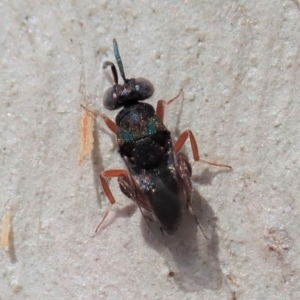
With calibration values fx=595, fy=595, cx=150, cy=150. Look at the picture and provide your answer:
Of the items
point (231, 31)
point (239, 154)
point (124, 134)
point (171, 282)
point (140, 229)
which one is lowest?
point (171, 282)

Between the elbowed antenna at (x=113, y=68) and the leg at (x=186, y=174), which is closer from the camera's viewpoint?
the leg at (x=186, y=174)

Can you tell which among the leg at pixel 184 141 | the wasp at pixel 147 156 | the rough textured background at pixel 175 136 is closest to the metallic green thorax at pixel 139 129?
the wasp at pixel 147 156

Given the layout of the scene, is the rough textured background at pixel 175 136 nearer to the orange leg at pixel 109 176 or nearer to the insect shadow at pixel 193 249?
the insect shadow at pixel 193 249

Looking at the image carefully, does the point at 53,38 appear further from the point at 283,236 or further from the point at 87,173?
the point at 283,236

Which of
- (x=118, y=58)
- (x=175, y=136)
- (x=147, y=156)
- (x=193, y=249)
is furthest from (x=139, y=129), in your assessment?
(x=193, y=249)

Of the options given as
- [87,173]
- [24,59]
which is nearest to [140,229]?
[87,173]

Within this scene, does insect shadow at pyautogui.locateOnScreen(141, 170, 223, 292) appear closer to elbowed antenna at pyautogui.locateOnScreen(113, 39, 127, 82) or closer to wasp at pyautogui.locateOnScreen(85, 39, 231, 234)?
wasp at pyautogui.locateOnScreen(85, 39, 231, 234)
